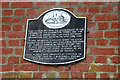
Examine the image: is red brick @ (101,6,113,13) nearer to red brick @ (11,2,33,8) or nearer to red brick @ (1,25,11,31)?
red brick @ (11,2,33,8)

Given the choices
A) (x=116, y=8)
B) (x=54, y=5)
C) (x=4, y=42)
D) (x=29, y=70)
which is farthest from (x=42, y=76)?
(x=116, y=8)

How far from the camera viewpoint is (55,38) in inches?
93.1

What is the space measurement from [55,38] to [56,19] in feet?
0.69

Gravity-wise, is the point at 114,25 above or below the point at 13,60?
above

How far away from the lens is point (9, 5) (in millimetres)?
2629

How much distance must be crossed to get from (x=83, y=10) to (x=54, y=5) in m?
0.33

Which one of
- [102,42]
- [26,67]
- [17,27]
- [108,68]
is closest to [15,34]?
[17,27]

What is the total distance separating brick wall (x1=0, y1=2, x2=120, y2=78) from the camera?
89.3 inches

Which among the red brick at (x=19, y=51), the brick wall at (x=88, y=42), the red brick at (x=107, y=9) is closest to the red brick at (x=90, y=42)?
the brick wall at (x=88, y=42)

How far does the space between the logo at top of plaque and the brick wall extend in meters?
0.09

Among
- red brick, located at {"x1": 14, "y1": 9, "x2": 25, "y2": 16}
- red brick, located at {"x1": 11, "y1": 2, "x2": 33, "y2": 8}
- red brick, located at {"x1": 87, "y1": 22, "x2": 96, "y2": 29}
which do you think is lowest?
red brick, located at {"x1": 87, "y1": 22, "x2": 96, "y2": 29}

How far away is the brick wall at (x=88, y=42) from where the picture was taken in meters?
2.27

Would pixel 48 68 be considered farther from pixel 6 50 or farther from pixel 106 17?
pixel 106 17

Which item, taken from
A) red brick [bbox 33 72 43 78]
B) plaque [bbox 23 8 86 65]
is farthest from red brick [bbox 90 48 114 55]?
red brick [bbox 33 72 43 78]
